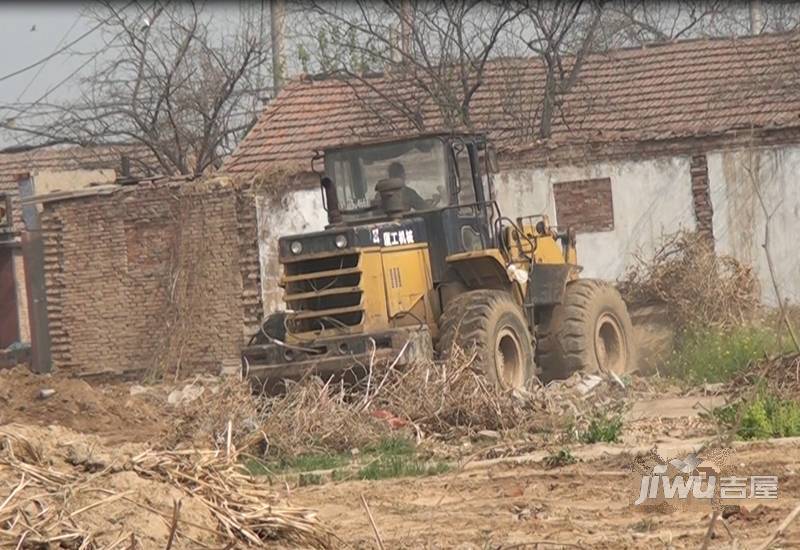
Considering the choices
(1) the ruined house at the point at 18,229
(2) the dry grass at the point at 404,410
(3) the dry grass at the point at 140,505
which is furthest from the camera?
(1) the ruined house at the point at 18,229

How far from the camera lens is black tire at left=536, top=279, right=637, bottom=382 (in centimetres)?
1675

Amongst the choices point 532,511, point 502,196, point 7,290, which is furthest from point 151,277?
point 532,511

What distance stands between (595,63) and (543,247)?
10400 millimetres

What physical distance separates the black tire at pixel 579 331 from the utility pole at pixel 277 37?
12397mm

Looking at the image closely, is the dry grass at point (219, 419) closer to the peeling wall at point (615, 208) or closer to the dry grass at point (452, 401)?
the dry grass at point (452, 401)

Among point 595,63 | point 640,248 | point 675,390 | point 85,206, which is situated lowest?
point 675,390

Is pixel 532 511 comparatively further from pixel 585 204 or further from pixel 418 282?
pixel 585 204

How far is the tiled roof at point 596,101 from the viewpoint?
23.7m

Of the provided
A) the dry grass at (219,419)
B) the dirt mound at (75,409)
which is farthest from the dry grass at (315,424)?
the dirt mound at (75,409)

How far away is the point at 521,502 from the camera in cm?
973

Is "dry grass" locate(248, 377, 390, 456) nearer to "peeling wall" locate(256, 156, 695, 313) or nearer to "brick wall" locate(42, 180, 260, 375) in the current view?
"peeling wall" locate(256, 156, 695, 313)

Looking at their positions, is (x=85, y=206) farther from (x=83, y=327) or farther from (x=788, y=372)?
(x=788, y=372)

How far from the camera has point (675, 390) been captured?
16656mm

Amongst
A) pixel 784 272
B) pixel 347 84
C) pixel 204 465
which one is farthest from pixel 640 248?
pixel 204 465
